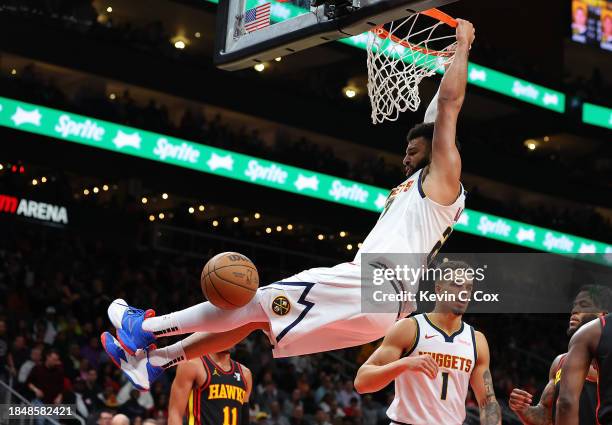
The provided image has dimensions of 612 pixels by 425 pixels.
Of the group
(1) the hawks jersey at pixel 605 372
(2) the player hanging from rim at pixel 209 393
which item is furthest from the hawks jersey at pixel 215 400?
(1) the hawks jersey at pixel 605 372

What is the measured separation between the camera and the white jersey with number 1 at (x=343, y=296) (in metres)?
5.43

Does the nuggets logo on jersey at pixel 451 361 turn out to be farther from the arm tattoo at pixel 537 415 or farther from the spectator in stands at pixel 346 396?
the spectator in stands at pixel 346 396

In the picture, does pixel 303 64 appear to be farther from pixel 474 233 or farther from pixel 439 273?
pixel 439 273

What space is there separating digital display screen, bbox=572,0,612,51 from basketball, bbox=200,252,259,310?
25611 mm

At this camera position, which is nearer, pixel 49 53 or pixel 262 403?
pixel 262 403

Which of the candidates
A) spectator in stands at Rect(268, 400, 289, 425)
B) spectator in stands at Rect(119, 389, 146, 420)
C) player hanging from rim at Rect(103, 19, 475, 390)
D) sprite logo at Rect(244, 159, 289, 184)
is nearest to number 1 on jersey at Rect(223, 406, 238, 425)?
player hanging from rim at Rect(103, 19, 475, 390)

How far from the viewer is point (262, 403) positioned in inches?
597

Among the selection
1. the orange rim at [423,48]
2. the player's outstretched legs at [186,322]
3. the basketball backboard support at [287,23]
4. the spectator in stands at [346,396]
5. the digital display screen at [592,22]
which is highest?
the digital display screen at [592,22]

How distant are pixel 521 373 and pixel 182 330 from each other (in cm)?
1885

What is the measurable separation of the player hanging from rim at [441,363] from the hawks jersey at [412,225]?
3.06 ft

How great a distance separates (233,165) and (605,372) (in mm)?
18114

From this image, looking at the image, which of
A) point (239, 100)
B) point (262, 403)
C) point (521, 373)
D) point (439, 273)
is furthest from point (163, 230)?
point (439, 273)

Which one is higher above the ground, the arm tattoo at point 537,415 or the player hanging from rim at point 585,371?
the player hanging from rim at point 585,371

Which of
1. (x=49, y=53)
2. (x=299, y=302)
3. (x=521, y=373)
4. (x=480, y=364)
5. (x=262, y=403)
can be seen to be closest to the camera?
(x=299, y=302)
